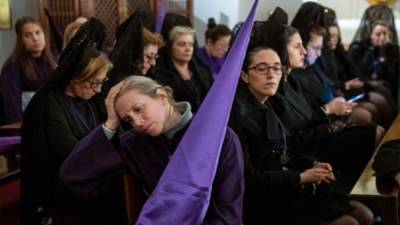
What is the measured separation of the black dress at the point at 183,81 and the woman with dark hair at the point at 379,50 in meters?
2.16

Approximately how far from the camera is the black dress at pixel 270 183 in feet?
6.43

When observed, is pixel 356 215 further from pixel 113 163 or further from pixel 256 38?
pixel 113 163

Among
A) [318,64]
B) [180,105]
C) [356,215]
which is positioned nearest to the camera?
[180,105]

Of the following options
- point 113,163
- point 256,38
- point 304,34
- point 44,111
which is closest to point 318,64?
point 304,34

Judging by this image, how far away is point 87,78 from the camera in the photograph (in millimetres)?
2279

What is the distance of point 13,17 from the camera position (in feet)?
15.2

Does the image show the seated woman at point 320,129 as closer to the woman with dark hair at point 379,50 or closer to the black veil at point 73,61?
the black veil at point 73,61

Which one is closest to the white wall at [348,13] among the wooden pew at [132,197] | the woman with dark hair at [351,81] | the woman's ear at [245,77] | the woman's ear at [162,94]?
the woman with dark hair at [351,81]

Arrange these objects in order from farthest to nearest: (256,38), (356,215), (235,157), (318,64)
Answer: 1. (318,64)
2. (256,38)
3. (356,215)
4. (235,157)

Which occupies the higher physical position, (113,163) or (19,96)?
(113,163)

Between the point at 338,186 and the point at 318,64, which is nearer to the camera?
the point at 338,186

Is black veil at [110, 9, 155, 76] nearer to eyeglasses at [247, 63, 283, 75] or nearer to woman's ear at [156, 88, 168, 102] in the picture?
eyeglasses at [247, 63, 283, 75]

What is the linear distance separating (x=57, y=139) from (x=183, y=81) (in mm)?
1357

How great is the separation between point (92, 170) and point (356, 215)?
1.04 metres
